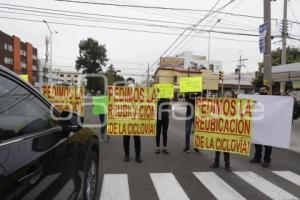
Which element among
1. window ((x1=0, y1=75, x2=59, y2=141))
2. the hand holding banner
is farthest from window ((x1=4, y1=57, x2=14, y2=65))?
window ((x1=0, y1=75, x2=59, y2=141))

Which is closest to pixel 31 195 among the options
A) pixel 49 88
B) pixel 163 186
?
pixel 163 186

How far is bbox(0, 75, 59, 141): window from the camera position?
111 inches

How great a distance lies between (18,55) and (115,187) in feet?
303

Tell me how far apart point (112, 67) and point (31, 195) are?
110255mm

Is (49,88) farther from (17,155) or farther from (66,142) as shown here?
(17,155)

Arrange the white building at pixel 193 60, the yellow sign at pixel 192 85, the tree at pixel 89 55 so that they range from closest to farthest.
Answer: the yellow sign at pixel 192 85 < the tree at pixel 89 55 < the white building at pixel 193 60

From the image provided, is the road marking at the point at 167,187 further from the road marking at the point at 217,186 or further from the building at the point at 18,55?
the building at the point at 18,55

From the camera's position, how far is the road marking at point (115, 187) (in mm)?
5695

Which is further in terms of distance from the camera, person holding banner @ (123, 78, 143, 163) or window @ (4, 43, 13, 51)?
window @ (4, 43, 13, 51)

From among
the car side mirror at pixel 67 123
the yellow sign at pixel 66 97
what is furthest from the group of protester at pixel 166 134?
the car side mirror at pixel 67 123

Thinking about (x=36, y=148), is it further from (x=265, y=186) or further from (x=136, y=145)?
(x=136, y=145)

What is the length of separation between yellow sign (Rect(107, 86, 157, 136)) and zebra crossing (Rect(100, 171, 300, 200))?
204cm

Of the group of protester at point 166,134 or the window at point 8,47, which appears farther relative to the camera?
the window at point 8,47

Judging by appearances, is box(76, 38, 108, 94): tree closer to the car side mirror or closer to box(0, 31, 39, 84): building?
box(0, 31, 39, 84): building
